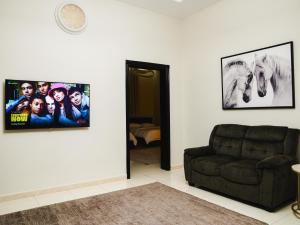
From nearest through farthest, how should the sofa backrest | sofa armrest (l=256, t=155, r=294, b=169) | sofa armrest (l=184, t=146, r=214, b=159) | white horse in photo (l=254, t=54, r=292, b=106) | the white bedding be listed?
sofa armrest (l=256, t=155, r=294, b=169) → the sofa backrest → white horse in photo (l=254, t=54, r=292, b=106) → sofa armrest (l=184, t=146, r=214, b=159) → the white bedding

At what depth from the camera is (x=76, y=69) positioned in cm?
388

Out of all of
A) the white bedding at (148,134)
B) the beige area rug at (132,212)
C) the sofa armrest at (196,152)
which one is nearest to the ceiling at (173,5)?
the sofa armrest at (196,152)

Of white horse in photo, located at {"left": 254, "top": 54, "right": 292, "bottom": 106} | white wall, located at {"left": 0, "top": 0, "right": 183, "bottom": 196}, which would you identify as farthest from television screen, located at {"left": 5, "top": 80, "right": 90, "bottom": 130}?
white horse in photo, located at {"left": 254, "top": 54, "right": 292, "bottom": 106}

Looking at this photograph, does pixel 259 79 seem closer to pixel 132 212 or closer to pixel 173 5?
pixel 173 5

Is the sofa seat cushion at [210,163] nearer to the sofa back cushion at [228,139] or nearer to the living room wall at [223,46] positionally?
the sofa back cushion at [228,139]

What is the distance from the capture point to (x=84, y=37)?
3959 millimetres

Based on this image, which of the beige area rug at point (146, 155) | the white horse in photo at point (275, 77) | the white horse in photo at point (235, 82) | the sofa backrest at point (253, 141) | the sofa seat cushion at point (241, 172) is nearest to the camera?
the sofa seat cushion at point (241, 172)

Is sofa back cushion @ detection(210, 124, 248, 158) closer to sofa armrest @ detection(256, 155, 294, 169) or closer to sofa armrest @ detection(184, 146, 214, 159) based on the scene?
sofa armrest @ detection(184, 146, 214, 159)

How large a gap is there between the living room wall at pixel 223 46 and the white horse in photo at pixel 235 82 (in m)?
0.17

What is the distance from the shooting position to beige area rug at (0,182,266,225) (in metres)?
2.63

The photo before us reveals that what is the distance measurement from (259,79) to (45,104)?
342cm

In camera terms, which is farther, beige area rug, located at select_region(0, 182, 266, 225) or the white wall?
the white wall

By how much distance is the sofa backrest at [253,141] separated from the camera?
3.20m

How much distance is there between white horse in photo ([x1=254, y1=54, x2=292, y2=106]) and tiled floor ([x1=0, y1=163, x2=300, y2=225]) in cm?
156
